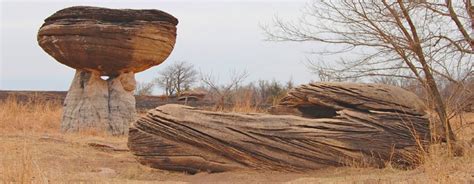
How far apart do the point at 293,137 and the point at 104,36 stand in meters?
5.61

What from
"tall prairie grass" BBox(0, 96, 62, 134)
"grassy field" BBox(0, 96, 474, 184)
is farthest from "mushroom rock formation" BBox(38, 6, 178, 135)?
"grassy field" BBox(0, 96, 474, 184)

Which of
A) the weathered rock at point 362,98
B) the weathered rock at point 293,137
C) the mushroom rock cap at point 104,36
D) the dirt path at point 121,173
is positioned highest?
the mushroom rock cap at point 104,36

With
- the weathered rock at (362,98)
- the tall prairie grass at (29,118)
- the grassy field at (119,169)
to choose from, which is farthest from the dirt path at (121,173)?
the tall prairie grass at (29,118)

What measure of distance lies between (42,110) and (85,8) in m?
5.08

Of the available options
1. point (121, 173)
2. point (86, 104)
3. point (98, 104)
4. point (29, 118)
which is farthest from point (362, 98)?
point (29, 118)

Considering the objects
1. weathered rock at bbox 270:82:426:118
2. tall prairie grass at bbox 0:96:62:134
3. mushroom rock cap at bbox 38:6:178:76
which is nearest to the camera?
weathered rock at bbox 270:82:426:118

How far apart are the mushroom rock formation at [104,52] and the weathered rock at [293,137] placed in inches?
178

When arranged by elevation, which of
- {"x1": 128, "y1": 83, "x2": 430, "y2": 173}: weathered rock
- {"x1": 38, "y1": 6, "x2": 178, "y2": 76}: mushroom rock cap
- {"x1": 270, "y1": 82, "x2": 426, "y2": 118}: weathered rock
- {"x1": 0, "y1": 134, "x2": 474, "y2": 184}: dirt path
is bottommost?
{"x1": 0, "y1": 134, "x2": 474, "y2": 184}: dirt path

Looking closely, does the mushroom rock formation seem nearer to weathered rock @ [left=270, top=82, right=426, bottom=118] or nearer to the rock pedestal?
the rock pedestal

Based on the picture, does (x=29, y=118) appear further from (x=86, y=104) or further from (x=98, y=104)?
(x=98, y=104)

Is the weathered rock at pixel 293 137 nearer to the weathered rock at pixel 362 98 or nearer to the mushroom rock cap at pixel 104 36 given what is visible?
the weathered rock at pixel 362 98

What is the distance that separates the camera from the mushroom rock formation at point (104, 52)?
10.5m

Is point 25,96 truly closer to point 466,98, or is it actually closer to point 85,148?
point 85,148

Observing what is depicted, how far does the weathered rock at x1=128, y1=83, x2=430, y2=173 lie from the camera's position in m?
6.04
